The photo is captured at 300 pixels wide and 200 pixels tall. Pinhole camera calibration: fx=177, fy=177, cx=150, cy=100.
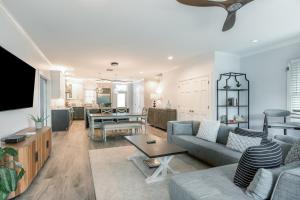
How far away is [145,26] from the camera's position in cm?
326

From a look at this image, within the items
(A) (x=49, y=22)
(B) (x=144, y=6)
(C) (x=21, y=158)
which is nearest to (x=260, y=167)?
(B) (x=144, y=6)

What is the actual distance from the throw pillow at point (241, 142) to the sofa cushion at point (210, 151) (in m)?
0.09

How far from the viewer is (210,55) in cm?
519

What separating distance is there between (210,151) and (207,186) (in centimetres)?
148

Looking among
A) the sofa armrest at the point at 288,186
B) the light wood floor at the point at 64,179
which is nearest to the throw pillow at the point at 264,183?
the sofa armrest at the point at 288,186

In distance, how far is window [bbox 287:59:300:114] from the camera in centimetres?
399

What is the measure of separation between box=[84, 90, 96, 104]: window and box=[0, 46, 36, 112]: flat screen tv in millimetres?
8354

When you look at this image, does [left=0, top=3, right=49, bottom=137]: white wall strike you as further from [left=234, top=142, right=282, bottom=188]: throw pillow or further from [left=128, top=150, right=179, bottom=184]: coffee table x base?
[left=234, top=142, right=282, bottom=188]: throw pillow

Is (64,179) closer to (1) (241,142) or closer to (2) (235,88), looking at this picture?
(1) (241,142)

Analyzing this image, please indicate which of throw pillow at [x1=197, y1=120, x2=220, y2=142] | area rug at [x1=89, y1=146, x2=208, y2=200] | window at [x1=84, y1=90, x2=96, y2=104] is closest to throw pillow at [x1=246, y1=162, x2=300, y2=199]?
area rug at [x1=89, y1=146, x2=208, y2=200]

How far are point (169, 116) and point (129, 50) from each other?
3272mm

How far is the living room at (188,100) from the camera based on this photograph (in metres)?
1.83

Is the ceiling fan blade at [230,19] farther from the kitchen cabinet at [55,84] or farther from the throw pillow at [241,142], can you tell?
the kitchen cabinet at [55,84]

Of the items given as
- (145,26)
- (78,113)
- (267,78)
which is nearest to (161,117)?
(267,78)
